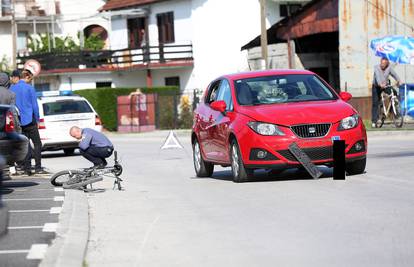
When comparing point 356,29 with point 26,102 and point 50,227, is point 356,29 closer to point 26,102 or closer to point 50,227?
A: point 26,102

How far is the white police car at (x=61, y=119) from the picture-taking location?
27094mm

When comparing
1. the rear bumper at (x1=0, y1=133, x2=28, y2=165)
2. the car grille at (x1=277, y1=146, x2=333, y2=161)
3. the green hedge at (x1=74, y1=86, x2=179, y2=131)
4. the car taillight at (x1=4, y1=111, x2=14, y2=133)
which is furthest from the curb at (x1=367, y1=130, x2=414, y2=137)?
the green hedge at (x1=74, y1=86, x2=179, y2=131)

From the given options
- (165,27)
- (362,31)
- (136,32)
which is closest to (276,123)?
(362,31)

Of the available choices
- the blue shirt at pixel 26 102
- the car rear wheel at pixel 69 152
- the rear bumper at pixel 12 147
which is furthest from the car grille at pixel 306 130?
the car rear wheel at pixel 69 152

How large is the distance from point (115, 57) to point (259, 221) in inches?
1910

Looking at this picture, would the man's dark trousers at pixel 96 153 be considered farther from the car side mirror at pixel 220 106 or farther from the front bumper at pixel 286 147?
the front bumper at pixel 286 147

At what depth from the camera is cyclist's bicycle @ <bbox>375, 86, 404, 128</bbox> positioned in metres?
27.1

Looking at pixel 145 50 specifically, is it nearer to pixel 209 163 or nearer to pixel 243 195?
pixel 209 163

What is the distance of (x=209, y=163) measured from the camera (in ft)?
57.4

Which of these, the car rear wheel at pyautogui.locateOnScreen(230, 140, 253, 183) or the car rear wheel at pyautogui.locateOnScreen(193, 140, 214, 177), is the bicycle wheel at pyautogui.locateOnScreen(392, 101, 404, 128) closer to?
the car rear wheel at pyautogui.locateOnScreen(193, 140, 214, 177)

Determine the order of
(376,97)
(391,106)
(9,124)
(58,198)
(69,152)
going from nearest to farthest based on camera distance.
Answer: (9,124), (58,198), (391,106), (376,97), (69,152)

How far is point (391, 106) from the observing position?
27.2 metres

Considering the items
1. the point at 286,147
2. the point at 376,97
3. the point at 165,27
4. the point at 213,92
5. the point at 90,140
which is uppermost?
the point at 165,27

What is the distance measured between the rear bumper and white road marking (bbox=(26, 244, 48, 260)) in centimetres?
169
